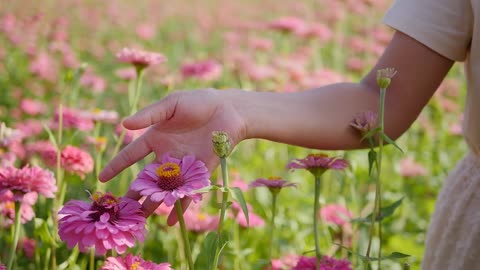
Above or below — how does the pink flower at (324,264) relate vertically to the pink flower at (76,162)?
below

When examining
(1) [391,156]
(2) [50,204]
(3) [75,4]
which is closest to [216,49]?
(3) [75,4]

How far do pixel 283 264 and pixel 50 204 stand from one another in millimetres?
374

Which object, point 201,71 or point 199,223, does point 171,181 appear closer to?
point 199,223

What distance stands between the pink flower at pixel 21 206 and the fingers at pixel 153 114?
0.17m

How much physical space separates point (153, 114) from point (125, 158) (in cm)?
6

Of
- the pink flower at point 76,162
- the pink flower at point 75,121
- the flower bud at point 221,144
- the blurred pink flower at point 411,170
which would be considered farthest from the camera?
the blurred pink flower at point 411,170

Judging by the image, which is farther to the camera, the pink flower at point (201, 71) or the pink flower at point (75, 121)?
the pink flower at point (201, 71)

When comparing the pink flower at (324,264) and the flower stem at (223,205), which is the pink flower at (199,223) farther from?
the flower stem at (223,205)

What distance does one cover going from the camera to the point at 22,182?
707 mm

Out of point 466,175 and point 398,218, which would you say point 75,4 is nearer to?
point 398,218

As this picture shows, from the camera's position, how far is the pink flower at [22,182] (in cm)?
70

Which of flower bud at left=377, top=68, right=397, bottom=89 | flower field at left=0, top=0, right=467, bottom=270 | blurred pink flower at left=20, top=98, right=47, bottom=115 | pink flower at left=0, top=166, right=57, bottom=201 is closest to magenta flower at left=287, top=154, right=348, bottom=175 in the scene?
flower field at left=0, top=0, right=467, bottom=270

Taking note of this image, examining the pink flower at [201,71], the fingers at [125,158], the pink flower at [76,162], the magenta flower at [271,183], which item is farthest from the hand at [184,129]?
the pink flower at [201,71]

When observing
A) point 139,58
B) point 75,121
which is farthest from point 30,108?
point 139,58
